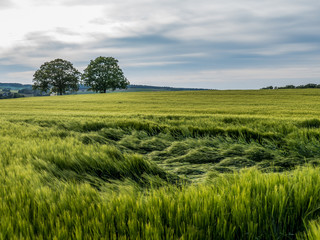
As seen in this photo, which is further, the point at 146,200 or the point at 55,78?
the point at 55,78

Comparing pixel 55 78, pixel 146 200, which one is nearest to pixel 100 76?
pixel 55 78

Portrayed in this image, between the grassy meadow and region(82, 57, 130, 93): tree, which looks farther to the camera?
region(82, 57, 130, 93): tree

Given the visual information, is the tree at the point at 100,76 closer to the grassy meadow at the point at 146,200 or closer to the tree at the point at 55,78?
the tree at the point at 55,78

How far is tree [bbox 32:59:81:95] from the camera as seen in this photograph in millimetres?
58969

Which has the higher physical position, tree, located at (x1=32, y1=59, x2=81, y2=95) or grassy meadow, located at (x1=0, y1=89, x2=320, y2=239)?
tree, located at (x1=32, y1=59, x2=81, y2=95)

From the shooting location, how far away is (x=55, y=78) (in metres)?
59.4

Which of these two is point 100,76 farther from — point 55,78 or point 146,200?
point 146,200

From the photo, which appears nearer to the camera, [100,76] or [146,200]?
[146,200]

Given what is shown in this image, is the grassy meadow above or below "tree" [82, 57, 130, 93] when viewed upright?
below

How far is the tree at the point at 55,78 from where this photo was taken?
2322 inches

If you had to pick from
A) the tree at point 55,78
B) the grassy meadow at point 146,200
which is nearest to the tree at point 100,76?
the tree at point 55,78

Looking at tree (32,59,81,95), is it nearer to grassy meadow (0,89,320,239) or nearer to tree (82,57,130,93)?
tree (82,57,130,93)

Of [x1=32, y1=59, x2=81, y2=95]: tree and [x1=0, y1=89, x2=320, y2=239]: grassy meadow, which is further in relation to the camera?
[x1=32, y1=59, x2=81, y2=95]: tree

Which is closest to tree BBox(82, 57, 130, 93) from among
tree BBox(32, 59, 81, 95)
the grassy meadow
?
tree BBox(32, 59, 81, 95)
